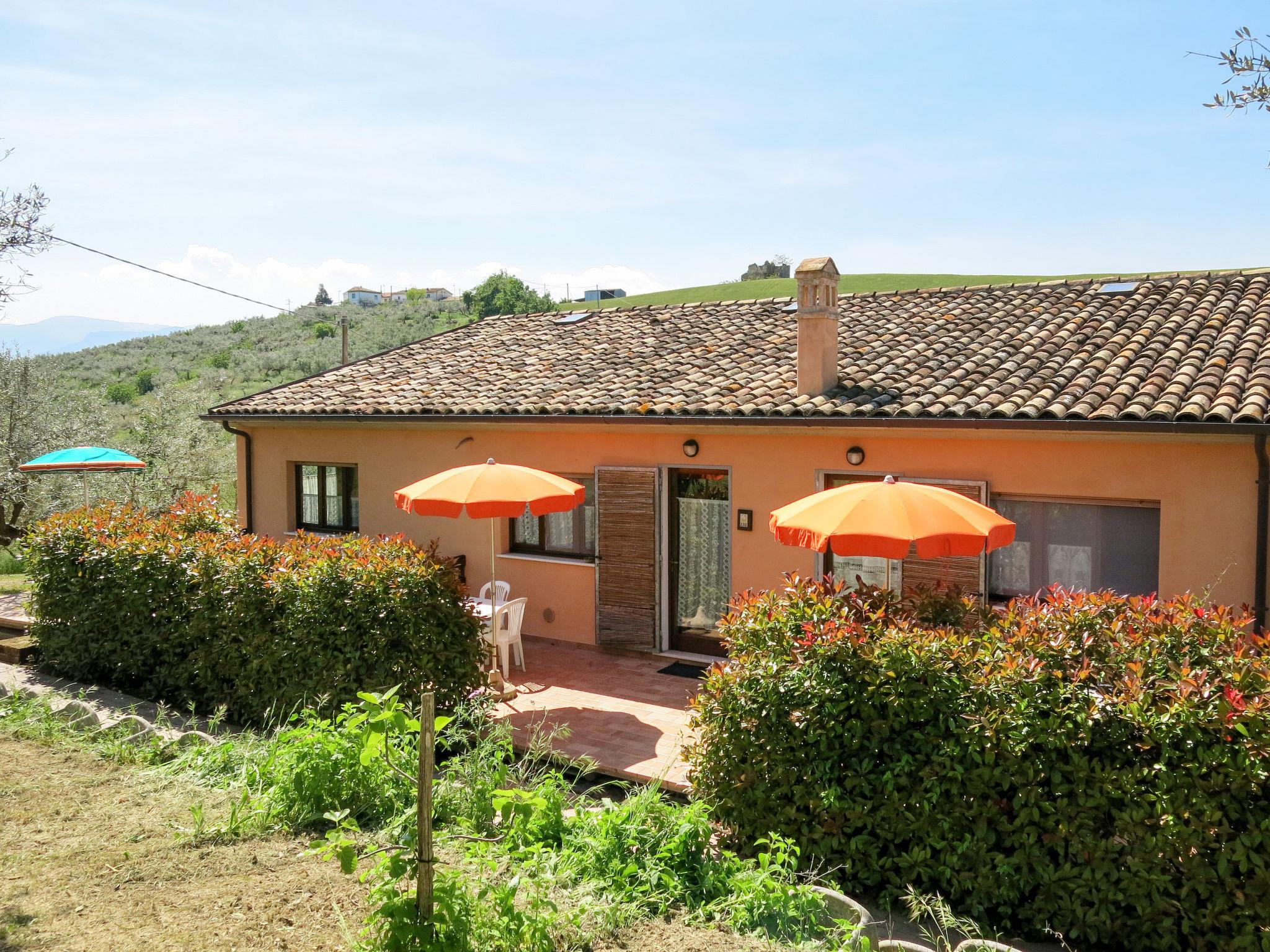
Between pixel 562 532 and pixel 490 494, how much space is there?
3994 millimetres

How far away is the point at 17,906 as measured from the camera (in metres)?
4.61

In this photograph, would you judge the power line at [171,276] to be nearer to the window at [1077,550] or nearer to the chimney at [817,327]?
the chimney at [817,327]

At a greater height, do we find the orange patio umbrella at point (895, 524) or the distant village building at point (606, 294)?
the distant village building at point (606, 294)

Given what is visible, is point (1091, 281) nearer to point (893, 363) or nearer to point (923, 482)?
point (893, 363)

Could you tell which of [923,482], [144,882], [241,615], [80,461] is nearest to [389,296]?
[80,461]

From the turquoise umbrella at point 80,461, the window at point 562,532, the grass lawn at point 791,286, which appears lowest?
the window at point 562,532

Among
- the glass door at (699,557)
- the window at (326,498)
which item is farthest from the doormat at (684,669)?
the window at (326,498)

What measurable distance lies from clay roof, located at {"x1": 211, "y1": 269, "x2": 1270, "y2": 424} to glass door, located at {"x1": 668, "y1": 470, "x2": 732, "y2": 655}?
3.79 ft

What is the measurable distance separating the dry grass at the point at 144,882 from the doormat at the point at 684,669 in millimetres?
5906

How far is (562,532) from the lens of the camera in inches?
508

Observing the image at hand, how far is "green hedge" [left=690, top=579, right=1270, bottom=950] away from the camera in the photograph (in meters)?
4.48

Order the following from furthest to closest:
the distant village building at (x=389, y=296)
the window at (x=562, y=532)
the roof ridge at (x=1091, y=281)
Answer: the distant village building at (x=389, y=296) < the roof ridge at (x=1091, y=281) < the window at (x=562, y=532)

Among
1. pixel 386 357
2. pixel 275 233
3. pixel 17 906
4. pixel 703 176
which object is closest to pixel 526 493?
pixel 17 906

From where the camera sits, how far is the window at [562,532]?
41.2 ft
